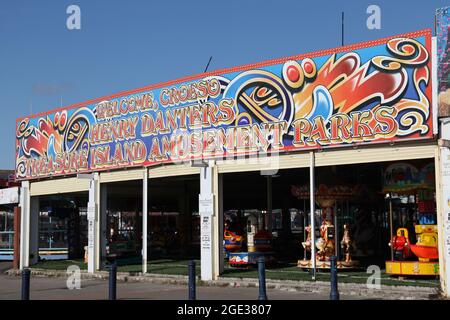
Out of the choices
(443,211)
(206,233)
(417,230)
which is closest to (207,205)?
(206,233)

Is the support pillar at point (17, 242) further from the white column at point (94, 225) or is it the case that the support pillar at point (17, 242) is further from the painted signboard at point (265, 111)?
the white column at point (94, 225)

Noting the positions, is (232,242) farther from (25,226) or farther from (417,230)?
(25,226)

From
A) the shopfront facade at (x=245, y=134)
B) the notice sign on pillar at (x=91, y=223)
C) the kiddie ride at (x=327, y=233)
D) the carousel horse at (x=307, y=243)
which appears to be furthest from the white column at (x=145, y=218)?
the carousel horse at (x=307, y=243)

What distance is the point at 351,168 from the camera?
88.3 feet

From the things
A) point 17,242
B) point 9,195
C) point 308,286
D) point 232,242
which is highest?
point 9,195

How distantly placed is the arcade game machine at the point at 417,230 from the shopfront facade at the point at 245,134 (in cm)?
10

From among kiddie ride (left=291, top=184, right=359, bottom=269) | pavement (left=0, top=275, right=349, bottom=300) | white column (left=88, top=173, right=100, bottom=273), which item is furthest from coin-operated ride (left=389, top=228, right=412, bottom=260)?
white column (left=88, top=173, right=100, bottom=273)

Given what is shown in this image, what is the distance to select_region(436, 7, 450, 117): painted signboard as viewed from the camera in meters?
16.7

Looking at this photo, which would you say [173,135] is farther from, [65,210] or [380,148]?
[65,210]

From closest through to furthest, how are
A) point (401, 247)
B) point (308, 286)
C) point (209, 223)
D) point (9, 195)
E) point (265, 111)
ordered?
point (308, 286), point (401, 247), point (265, 111), point (209, 223), point (9, 195)

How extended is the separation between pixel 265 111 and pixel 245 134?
1.00 metres

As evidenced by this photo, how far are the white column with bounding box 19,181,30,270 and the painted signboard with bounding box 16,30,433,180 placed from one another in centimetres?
303

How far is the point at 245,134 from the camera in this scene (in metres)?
21.2

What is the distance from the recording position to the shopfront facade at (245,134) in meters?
17.6
